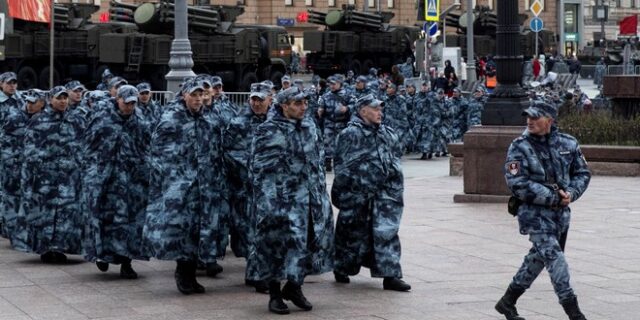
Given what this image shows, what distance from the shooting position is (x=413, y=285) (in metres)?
11.4

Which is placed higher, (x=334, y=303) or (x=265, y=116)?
(x=265, y=116)

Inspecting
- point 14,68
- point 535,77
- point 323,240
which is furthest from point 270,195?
point 535,77

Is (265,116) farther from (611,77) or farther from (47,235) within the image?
(611,77)

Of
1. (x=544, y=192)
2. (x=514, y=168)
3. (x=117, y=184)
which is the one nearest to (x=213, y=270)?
(x=117, y=184)

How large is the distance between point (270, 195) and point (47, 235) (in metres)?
3.44

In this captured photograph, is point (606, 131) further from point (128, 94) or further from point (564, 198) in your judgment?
point (564, 198)

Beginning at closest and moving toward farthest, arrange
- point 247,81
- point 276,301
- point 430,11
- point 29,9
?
point 276,301 < point 29,9 < point 430,11 < point 247,81

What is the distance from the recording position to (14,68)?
40.4 m

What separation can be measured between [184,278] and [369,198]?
4.99 feet

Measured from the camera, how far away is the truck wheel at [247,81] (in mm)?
44562

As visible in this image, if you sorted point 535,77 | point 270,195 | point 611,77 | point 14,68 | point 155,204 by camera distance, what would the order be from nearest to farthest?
point 270,195 → point 155,204 → point 611,77 → point 14,68 → point 535,77

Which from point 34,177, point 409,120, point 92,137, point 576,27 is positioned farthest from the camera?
point 576,27

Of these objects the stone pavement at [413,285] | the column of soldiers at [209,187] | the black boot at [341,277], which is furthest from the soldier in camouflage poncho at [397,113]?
the black boot at [341,277]

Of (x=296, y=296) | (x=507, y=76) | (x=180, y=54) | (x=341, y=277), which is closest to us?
(x=296, y=296)
